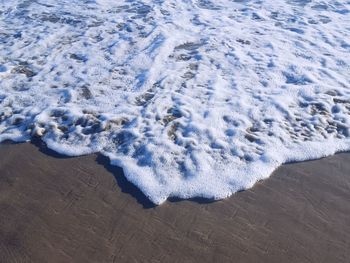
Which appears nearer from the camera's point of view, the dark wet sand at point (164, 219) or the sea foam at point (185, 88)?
the dark wet sand at point (164, 219)

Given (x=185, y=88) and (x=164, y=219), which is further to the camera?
(x=185, y=88)

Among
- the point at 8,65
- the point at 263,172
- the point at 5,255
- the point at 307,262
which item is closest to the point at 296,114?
the point at 263,172

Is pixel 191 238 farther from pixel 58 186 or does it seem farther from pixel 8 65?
pixel 8 65

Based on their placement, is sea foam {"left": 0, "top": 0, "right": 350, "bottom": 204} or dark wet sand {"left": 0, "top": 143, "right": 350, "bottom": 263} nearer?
dark wet sand {"left": 0, "top": 143, "right": 350, "bottom": 263}
